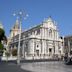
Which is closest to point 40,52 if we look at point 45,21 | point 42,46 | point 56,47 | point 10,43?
point 42,46

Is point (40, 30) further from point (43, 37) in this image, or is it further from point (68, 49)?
point (68, 49)

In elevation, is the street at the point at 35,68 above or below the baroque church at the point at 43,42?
below

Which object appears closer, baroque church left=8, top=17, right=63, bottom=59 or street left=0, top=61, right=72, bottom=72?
street left=0, top=61, right=72, bottom=72

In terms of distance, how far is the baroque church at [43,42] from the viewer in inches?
3816

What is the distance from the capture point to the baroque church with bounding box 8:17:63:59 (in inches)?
3816

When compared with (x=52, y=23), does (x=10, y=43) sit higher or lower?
lower

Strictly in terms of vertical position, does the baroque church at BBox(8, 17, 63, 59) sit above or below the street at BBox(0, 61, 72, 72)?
above

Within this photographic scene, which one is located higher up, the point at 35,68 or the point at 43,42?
the point at 43,42

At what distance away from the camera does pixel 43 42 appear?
100 m

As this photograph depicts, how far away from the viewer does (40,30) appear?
341 ft

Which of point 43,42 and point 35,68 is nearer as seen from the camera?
point 35,68

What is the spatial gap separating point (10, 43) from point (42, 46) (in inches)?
1132

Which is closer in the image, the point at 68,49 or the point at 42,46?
the point at 42,46

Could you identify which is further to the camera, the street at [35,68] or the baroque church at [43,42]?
the baroque church at [43,42]
